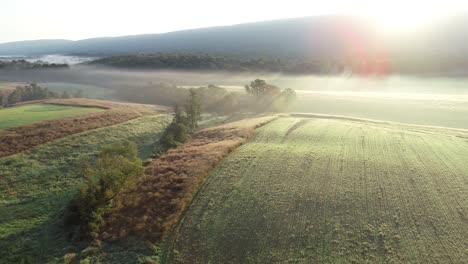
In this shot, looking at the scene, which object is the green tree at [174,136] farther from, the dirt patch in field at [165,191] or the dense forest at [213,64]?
the dense forest at [213,64]

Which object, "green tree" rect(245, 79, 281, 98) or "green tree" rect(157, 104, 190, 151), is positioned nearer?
"green tree" rect(157, 104, 190, 151)

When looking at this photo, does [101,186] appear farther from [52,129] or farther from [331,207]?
[52,129]

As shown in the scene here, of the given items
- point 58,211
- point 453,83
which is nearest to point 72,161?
point 58,211

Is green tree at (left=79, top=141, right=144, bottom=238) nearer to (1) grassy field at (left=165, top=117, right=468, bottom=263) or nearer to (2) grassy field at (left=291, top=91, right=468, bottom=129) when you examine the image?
(1) grassy field at (left=165, top=117, right=468, bottom=263)

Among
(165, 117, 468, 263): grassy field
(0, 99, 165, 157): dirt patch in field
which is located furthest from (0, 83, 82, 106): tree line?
(165, 117, 468, 263): grassy field

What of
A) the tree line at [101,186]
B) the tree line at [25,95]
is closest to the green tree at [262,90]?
the tree line at [25,95]

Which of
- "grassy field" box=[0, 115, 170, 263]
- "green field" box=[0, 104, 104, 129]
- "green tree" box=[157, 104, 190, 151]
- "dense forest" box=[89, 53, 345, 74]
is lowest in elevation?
"grassy field" box=[0, 115, 170, 263]

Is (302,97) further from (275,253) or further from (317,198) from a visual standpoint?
(275,253)
